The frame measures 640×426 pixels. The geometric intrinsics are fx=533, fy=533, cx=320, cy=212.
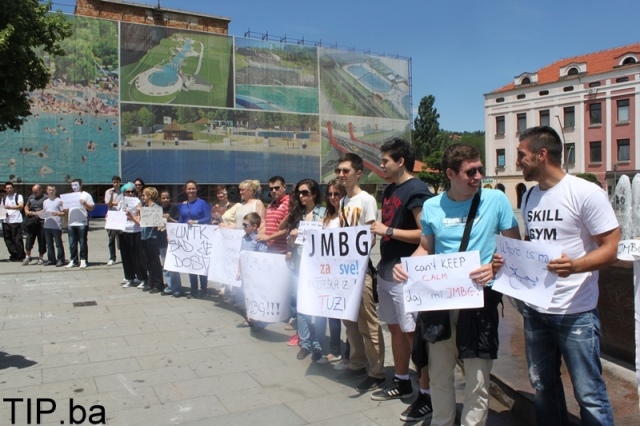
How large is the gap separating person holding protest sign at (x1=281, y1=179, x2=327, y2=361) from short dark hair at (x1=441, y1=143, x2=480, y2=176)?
94.8 inches

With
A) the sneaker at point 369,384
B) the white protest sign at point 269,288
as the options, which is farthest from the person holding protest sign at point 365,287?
the white protest sign at point 269,288

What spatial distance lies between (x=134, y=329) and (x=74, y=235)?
645 cm

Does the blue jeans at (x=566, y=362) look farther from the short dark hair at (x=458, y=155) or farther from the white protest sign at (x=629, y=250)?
the short dark hair at (x=458, y=155)

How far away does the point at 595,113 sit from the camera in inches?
2175

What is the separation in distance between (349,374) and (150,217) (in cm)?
547

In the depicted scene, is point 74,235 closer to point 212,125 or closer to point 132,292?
Result: point 132,292

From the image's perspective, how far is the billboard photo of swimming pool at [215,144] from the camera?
39.1 meters

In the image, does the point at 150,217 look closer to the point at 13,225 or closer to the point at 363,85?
the point at 13,225

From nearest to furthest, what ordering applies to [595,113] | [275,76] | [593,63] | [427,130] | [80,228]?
1. [80,228]
2. [275,76]
3. [595,113]
4. [593,63]
5. [427,130]

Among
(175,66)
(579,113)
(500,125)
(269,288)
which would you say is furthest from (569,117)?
(269,288)

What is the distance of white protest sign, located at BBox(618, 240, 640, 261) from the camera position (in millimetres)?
2962

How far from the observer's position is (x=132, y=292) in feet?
31.3

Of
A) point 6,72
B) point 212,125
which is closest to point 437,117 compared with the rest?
point 212,125

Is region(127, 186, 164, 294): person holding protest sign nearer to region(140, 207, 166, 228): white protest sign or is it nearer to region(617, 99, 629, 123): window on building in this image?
region(140, 207, 166, 228): white protest sign
